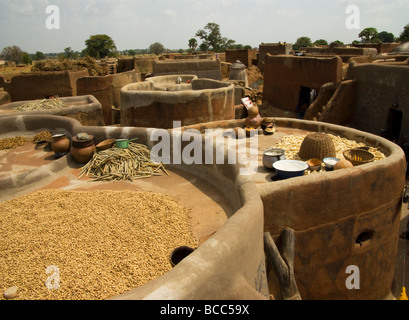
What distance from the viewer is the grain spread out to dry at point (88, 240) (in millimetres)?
3414

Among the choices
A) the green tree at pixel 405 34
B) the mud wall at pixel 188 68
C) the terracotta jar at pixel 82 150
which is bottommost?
the terracotta jar at pixel 82 150

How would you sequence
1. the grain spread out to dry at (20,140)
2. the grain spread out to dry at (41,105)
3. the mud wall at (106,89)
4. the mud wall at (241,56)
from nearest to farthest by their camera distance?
the grain spread out to dry at (20,140) → the grain spread out to dry at (41,105) → the mud wall at (106,89) → the mud wall at (241,56)

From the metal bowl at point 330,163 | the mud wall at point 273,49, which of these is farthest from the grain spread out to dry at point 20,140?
the mud wall at point 273,49

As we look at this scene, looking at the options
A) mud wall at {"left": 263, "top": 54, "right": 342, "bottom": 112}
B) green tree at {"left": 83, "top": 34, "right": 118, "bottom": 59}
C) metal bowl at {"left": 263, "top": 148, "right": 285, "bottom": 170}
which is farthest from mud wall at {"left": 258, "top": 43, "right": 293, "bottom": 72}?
green tree at {"left": 83, "top": 34, "right": 118, "bottom": 59}

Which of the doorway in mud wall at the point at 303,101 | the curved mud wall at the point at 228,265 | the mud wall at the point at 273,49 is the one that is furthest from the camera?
the mud wall at the point at 273,49

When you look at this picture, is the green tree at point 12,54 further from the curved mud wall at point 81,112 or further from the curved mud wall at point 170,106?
the curved mud wall at point 170,106

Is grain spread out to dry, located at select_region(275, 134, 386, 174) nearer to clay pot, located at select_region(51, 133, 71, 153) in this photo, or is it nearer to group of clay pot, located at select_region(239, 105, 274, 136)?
group of clay pot, located at select_region(239, 105, 274, 136)

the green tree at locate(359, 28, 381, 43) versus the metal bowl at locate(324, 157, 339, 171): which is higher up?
the green tree at locate(359, 28, 381, 43)

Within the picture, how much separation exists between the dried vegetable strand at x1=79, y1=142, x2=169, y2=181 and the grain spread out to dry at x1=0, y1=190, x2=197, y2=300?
87 cm

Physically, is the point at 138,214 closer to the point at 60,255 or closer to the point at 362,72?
the point at 60,255

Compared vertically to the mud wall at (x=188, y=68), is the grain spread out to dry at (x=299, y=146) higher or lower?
lower

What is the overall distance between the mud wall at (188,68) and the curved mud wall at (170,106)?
24.0 ft

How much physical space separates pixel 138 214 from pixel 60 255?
1240mm

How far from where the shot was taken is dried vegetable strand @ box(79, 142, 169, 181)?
6302mm
